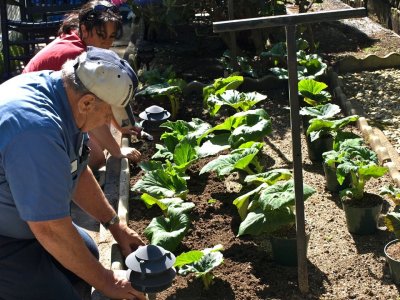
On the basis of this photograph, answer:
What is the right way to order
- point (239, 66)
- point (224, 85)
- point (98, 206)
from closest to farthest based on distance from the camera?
point (98, 206) < point (224, 85) < point (239, 66)

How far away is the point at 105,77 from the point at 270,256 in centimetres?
170

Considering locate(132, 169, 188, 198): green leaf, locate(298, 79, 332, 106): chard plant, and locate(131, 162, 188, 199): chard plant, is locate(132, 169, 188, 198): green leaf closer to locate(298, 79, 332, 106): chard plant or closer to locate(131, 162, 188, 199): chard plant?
locate(131, 162, 188, 199): chard plant

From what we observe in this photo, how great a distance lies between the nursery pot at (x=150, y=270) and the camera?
10.5 ft

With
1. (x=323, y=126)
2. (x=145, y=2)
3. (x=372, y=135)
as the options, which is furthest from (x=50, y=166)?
(x=145, y=2)

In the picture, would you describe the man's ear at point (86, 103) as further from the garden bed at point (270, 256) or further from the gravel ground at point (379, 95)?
the gravel ground at point (379, 95)

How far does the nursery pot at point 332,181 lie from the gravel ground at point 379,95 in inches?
34.2

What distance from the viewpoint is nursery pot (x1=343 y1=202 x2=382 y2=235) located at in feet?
14.2

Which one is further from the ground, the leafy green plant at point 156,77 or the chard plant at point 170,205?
the leafy green plant at point 156,77

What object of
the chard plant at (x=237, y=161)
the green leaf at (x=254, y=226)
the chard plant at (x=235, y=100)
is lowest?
the green leaf at (x=254, y=226)

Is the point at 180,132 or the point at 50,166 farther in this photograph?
the point at 180,132

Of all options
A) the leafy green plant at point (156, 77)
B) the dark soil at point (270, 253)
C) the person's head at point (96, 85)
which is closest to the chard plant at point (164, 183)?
the dark soil at point (270, 253)

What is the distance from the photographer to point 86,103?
117 inches

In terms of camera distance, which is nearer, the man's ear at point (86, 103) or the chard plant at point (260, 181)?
the man's ear at point (86, 103)

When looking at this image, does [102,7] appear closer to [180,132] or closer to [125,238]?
[180,132]
